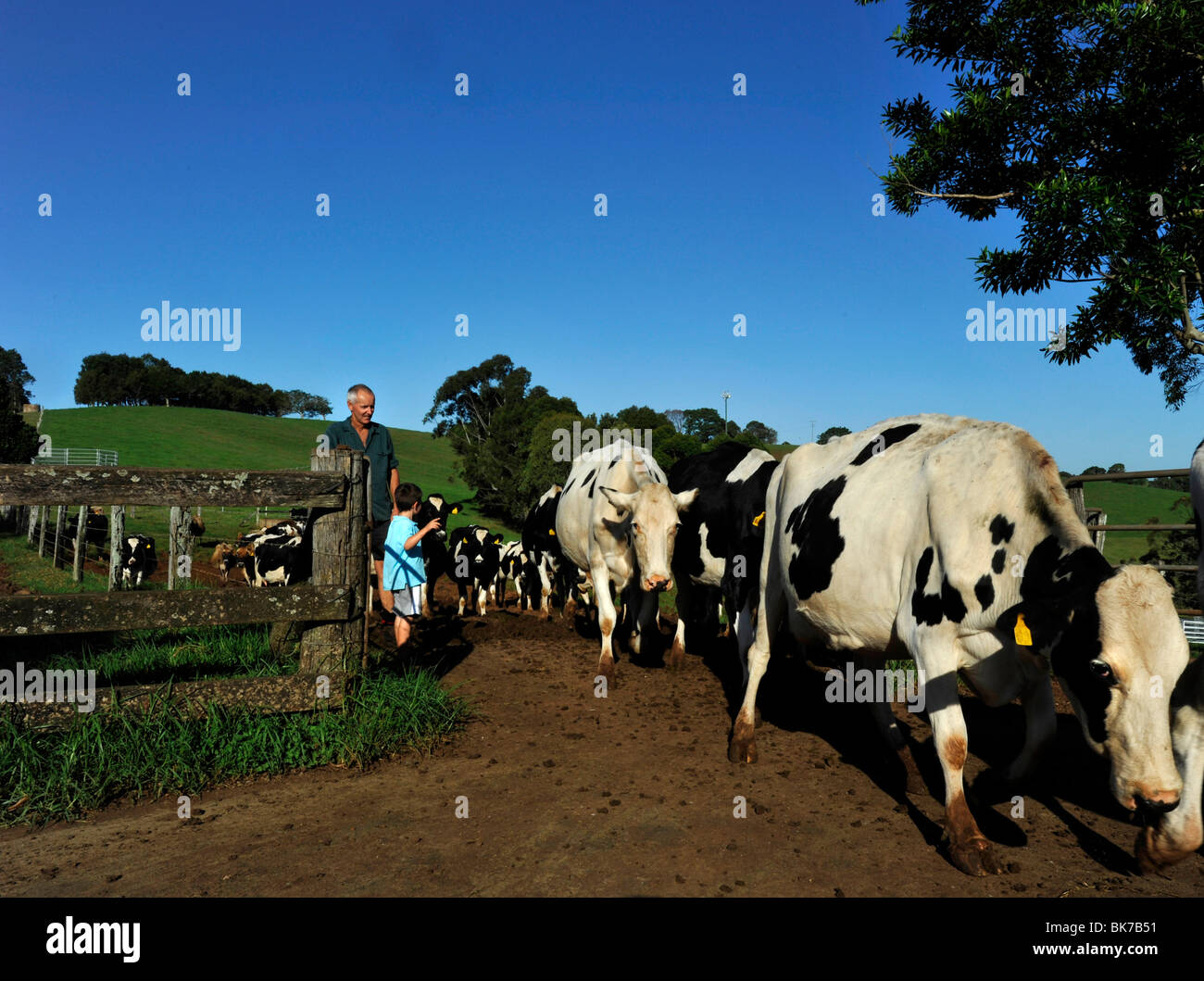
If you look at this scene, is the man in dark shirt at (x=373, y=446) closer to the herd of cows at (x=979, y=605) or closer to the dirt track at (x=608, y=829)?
the dirt track at (x=608, y=829)

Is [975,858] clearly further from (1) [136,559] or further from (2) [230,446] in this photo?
(2) [230,446]

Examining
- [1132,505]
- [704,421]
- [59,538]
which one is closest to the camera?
[59,538]

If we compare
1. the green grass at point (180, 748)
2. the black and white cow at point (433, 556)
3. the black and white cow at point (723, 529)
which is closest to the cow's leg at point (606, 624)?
the black and white cow at point (723, 529)

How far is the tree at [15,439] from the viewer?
4966cm

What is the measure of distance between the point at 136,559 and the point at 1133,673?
741 inches

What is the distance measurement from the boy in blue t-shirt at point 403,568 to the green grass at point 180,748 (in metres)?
1.19

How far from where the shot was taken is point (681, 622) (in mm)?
9258

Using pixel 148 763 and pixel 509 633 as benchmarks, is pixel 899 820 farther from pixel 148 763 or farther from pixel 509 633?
pixel 509 633

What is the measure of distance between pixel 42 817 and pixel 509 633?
7.07 meters

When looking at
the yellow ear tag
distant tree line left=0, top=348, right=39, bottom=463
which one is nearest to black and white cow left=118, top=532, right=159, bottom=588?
the yellow ear tag

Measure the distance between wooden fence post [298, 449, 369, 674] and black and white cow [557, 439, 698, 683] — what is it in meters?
3.01

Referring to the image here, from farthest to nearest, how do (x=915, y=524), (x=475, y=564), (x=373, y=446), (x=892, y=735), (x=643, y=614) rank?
(x=475, y=564) → (x=643, y=614) → (x=373, y=446) → (x=892, y=735) → (x=915, y=524)

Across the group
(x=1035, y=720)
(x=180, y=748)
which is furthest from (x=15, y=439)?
(x=1035, y=720)
